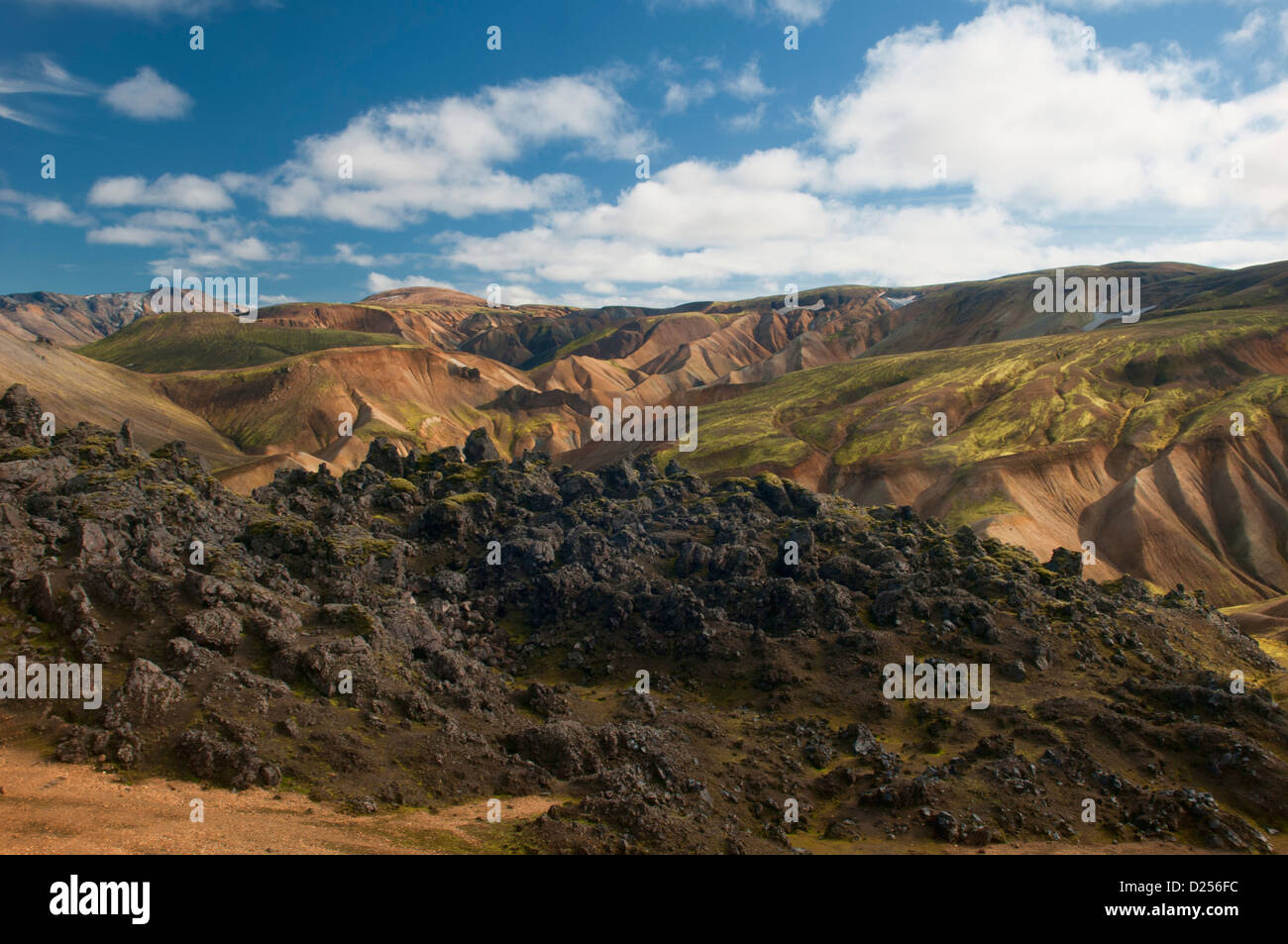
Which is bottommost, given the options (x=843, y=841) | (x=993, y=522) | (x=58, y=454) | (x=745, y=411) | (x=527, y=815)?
(x=843, y=841)

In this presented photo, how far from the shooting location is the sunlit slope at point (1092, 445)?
109375 mm

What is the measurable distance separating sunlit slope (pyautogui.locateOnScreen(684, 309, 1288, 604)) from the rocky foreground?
4355 cm

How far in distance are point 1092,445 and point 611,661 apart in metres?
111

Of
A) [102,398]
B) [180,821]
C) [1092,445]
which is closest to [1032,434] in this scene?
[1092,445]

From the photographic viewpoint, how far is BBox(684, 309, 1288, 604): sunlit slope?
109375mm

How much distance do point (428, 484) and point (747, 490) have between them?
108ft

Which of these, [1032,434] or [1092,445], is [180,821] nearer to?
[1092,445]

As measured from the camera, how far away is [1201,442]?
12231 centimetres

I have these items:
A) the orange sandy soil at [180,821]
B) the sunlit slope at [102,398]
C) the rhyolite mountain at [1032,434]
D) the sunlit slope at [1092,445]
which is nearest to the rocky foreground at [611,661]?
the orange sandy soil at [180,821]

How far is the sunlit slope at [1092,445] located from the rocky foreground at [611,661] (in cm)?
4355

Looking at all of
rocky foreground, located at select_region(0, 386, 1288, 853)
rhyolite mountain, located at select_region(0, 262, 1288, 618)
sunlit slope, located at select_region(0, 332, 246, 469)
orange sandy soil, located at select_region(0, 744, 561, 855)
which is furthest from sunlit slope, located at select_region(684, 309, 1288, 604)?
sunlit slope, located at select_region(0, 332, 246, 469)

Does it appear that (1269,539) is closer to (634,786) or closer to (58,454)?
(634,786)

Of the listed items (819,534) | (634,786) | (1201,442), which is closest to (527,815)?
(634,786)

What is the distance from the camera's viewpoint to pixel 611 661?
54.6m
